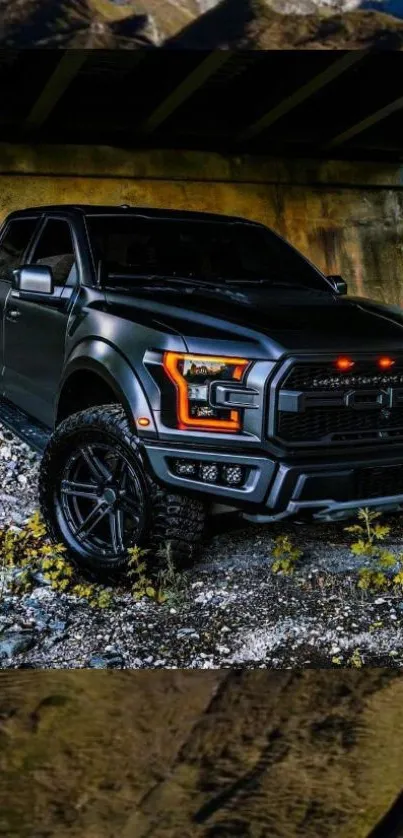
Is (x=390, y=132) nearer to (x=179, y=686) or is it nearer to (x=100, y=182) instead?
(x=100, y=182)

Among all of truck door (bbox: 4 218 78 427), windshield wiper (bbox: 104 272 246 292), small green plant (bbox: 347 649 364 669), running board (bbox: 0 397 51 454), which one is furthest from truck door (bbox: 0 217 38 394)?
small green plant (bbox: 347 649 364 669)

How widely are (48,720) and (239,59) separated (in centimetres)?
965

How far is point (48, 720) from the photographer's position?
4.91 feet

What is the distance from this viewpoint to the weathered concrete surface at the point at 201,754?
1127mm

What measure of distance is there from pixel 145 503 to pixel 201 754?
8.66ft

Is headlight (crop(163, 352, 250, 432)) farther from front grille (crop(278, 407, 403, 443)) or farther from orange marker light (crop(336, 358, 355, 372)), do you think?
orange marker light (crop(336, 358, 355, 372))

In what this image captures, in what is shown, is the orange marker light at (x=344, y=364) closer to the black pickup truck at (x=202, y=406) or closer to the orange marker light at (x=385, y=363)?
the black pickup truck at (x=202, y=406)

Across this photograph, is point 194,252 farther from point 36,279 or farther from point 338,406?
point 338,406

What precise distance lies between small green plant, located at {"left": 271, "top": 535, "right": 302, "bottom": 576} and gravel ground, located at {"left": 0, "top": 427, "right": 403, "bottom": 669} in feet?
0.15

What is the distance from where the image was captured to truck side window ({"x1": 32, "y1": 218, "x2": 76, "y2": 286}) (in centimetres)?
515

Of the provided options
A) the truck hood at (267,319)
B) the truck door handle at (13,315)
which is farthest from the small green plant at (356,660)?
the truck door handle at (13,315)

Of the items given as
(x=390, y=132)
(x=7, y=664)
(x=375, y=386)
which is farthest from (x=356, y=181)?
(x=7, y=664)

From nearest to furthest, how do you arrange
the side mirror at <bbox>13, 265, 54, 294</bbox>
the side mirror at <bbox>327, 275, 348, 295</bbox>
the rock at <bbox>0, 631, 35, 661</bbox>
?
the rock at <bbox>0, 631, 35, 661</bbox> < the side mirror at <bbox>13, 265, 54, 294</bbox> < the side mirror at <bbox>327, 275, 348, 295</bbox>

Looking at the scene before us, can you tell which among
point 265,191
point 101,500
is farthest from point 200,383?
point 265,191
